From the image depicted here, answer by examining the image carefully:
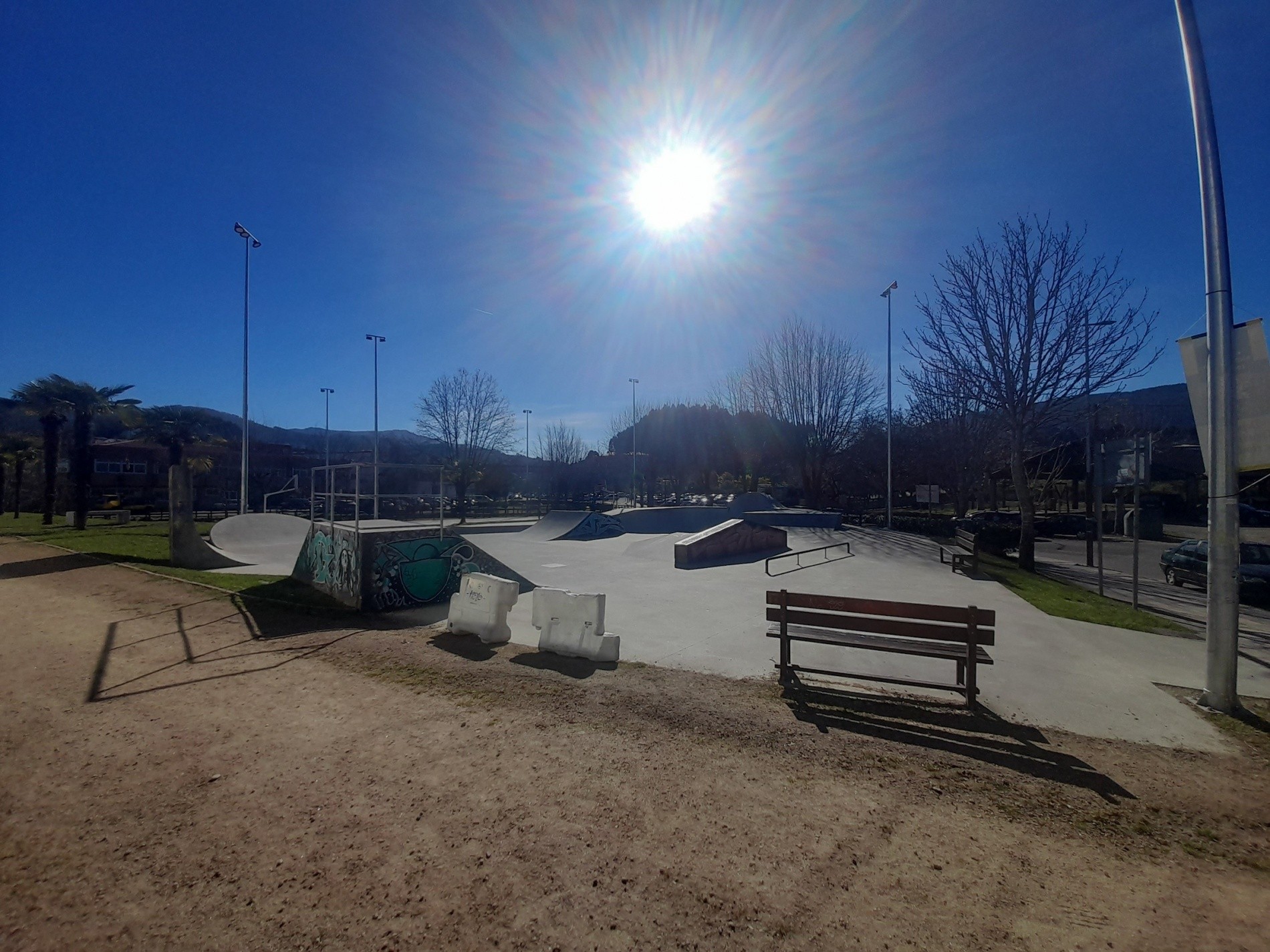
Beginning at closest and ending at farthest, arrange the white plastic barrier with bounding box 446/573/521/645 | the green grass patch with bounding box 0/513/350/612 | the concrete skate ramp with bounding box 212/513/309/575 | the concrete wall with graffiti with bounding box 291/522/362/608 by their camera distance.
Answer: the white plastic barrier with bounding box 446/573/521/645 < the concrete wall with graffiti with bounding box 291/522/362/608 < the green grass patch with bounding box 0/513/350/612 < the concrete skate ramp with bounding box 212/513/309/575

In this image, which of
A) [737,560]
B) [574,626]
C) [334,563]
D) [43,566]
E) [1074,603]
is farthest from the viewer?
[737,560]

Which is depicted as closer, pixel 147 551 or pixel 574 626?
pixel 574 626

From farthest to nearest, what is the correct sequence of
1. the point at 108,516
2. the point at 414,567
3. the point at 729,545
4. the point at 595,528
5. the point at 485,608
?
the point at 108,516 → the point at 595,528 → the point at 729,545 → the point at 414,567 → the point at 485,608

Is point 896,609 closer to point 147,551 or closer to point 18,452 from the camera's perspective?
point 147,551

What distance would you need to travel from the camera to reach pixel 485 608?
779 cm

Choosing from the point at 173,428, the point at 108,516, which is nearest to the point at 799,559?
the point at 173,428

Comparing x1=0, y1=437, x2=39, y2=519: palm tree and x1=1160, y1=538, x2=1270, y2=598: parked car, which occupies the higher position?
x1=0, y1=437, x2=39, y2=519: palm tree

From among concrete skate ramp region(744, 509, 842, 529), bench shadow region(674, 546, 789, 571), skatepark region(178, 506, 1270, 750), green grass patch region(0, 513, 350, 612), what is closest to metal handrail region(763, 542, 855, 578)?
skatepark region(178, 506, 1270, 750)

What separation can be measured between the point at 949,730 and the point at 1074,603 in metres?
7.96

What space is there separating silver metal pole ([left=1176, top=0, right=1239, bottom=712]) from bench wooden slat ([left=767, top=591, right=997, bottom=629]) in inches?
80.8

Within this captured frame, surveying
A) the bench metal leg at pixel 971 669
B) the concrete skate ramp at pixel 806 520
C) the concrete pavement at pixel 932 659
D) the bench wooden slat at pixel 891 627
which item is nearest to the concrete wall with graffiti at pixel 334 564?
the concrete pavement at pixel 932 659

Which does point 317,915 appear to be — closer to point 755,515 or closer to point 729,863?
point 729,863

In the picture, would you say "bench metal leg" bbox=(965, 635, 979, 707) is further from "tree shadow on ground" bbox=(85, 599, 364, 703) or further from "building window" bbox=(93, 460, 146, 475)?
"building window" bbox=(93, 460, 146, 475)

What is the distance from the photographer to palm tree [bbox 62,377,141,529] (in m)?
29.8
